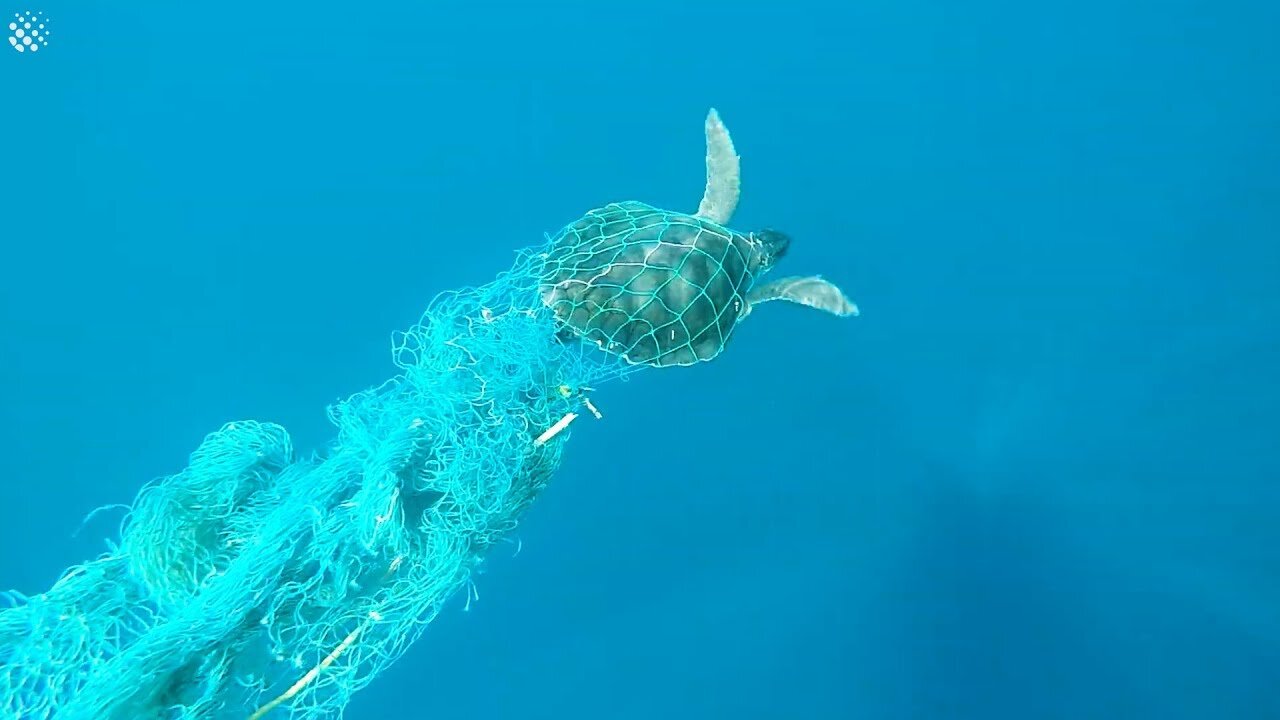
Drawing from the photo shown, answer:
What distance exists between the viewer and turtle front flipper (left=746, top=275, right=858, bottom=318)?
4605mm

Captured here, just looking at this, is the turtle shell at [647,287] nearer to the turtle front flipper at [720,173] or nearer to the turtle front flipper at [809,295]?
the turtle front flipper at [809,295]

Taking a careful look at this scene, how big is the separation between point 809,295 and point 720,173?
3.20 ft

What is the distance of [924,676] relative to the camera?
5617 millimetres

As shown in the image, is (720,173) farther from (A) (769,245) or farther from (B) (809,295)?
(B) (809,295)

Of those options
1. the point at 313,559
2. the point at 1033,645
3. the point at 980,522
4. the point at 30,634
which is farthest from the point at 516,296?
the point at 1033,645

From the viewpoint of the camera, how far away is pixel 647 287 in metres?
3.90

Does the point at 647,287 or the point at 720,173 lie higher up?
the point at 720,173

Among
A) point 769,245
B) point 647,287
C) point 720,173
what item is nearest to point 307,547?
point 647,287

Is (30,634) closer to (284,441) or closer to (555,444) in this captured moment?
(284,441)

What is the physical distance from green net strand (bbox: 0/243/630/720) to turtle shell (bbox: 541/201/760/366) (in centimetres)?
25

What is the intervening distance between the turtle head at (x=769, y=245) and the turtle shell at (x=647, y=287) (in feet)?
1.18

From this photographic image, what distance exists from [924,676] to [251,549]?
4.66m

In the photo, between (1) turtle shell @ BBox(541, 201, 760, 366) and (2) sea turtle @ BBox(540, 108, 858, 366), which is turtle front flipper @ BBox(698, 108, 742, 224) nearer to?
(2) sea turtle @ BBox(540, 108, 858, 366)

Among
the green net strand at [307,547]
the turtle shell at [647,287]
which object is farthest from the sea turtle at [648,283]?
the green net strand at [307,547]
